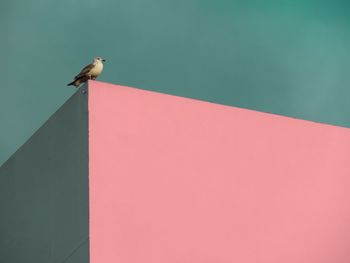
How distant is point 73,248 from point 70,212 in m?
0.36

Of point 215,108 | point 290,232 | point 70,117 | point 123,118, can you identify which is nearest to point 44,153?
point 70,117

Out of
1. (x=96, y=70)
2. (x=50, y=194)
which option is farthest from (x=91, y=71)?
(x=50, y=194)

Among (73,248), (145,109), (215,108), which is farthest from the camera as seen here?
(215,108)

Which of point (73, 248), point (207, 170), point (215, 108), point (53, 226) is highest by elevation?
point (215, 108)

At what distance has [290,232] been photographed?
24.5 ft

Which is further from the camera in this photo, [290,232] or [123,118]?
[290,232]

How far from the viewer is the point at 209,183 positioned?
7109mm

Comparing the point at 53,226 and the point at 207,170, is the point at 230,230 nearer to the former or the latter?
the point at 207,170

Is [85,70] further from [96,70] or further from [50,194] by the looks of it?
[50,194]

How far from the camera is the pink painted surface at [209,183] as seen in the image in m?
6.50

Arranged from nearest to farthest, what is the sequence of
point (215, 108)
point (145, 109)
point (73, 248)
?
point (73, 248)
point (145, 109)
point (215, 108)

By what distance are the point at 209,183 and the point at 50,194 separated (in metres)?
1.54

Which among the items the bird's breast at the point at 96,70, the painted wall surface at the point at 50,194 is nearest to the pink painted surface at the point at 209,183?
the painted wall surface at the point at 50,194

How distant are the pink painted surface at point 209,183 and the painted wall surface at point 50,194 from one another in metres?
0.23
